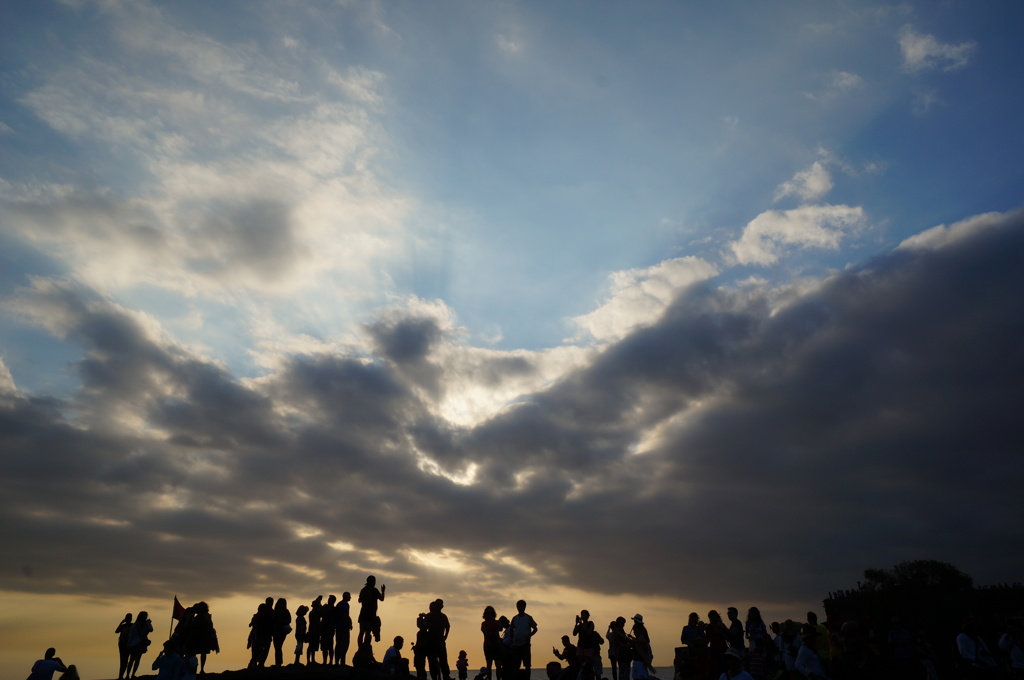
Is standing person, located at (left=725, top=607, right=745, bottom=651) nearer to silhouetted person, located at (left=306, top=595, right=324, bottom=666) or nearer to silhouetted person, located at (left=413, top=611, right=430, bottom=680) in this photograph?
silhouetted person, located at (left=413, top=611, right=430, bottom=680)

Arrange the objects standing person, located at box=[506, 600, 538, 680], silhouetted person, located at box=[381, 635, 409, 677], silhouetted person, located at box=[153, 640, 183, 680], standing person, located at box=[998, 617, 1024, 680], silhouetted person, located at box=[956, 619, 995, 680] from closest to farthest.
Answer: silhouetted person, located at box=[153, 640, 183, 680]
silhouetted person, located at box=[956, 619, 995, 680]
standing person, located at box=[998, 617, 1024, 680]
standing person, located at box=[506, 600, 538, 680]
silhouetted person, located at box=[381, 635, 409, 677]

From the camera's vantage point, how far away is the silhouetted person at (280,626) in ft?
66.1

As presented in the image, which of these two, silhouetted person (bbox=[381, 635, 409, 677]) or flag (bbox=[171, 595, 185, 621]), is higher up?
flag (bbox=[171, 595, 185, 621])

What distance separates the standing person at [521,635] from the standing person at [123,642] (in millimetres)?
11920

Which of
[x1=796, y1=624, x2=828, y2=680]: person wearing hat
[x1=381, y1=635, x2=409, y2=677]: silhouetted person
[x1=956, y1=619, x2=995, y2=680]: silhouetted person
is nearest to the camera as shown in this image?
[x1=796, y1=624, x2=828, y2=680]: person wearing hat

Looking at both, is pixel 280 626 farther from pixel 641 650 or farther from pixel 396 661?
pixel 641 650

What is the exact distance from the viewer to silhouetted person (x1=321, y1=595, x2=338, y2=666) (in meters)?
20.5

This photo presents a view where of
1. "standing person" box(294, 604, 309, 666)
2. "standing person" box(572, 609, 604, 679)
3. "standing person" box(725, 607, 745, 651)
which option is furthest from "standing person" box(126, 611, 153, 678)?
"standing person" box(725, 607, 745, 651)

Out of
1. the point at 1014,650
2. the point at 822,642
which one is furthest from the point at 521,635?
the point at 1014,650

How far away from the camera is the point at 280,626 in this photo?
66.3 ft

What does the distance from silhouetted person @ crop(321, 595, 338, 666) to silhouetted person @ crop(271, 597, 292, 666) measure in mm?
1139

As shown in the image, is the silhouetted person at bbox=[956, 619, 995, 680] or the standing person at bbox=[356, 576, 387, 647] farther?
the standing person at bbox=[356, 576, 387, 647]

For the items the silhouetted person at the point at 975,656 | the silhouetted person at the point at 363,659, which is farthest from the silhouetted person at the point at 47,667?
the silhouetted person at the point at 975,656

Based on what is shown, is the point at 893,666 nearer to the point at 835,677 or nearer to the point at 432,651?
the point at 835,677
